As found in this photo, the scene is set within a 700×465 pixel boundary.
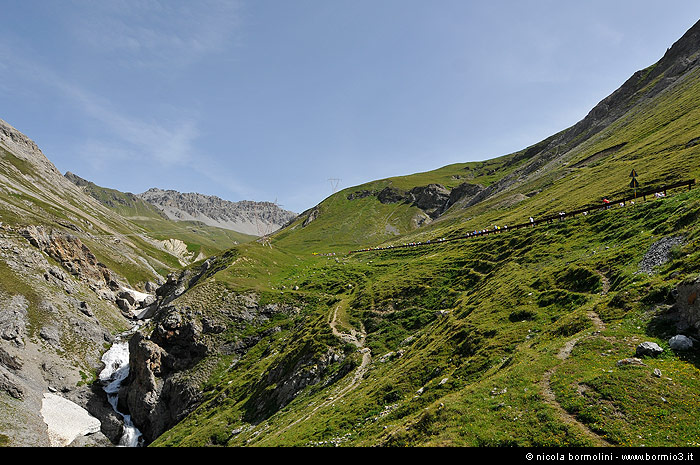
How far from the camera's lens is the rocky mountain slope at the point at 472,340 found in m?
17.4

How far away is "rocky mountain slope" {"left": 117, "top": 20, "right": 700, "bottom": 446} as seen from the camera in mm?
→ 17391

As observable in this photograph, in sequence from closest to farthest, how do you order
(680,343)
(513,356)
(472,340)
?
1. (680,343)
2. (513,356)
3. (472,340)

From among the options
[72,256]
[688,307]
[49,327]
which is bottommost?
[688,307]

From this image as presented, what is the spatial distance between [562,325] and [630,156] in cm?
9672

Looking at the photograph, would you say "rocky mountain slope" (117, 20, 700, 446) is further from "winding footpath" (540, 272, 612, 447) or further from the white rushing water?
the white rushing water

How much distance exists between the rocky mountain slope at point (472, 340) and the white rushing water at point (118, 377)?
382 centimetres

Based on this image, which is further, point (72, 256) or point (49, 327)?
point (72, 256)

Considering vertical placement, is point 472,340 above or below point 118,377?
below

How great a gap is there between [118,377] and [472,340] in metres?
107

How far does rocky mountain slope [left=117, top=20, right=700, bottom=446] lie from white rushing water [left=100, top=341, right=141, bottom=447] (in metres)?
3.82

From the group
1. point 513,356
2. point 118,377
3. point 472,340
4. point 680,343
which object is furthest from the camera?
point 118,377

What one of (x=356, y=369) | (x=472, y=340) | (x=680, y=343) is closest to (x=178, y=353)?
(x=356, y=369)

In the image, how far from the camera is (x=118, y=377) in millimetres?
95875

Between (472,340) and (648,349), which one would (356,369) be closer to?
(472,340)
